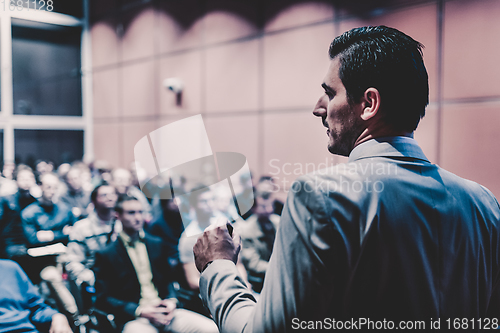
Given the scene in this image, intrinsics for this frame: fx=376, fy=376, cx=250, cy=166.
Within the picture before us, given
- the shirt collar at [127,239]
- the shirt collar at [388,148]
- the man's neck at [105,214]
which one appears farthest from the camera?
the man's neck at [105,214]

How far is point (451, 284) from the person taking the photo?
0.61 metres

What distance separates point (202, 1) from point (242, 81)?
143 centimetres

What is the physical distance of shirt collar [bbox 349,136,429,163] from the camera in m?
0.61

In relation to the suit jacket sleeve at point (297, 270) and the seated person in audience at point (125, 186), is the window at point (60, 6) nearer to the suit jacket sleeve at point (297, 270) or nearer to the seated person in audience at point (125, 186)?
the seated person in audience at point (125, 186)

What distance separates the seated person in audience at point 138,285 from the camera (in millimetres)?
2129

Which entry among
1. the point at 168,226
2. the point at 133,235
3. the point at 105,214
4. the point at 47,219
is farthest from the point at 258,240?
the point at 47,219

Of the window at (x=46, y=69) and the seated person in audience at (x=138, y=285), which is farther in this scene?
the window at (x=46, y=69)

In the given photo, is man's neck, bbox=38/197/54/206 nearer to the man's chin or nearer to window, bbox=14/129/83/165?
the man's chin

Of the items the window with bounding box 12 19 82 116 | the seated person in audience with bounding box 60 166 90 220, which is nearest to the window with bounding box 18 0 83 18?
the window with bounding box 12 19 82 116

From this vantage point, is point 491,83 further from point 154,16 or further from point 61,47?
point 61,47

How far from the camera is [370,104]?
632 mm

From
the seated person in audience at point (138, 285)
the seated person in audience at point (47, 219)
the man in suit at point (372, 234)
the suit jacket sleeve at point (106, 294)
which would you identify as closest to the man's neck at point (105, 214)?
the seated person in audience at point (47, 219)

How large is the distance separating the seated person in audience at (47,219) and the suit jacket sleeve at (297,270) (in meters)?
3.12

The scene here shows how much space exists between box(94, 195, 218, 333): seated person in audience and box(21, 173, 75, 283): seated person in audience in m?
1.17
